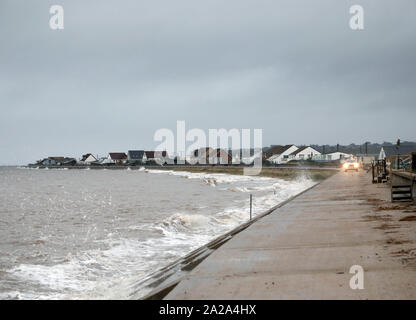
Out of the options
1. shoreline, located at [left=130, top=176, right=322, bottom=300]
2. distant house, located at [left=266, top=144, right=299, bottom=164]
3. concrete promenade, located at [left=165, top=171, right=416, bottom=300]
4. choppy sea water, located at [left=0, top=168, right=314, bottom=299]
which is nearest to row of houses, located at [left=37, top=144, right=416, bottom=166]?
distant house, located at [left=266, top=144, right=299, bottom=164]

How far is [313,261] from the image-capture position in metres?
7.88

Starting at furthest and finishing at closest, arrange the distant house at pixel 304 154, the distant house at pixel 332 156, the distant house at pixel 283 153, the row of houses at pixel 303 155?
the distant house at pixel 283 153 < the distant house at pixel 332 156 < the row of houses at pixel 303 155 < the distant house at pixel 304 154

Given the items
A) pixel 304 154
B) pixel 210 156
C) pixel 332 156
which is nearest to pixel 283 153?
pixel 304 154

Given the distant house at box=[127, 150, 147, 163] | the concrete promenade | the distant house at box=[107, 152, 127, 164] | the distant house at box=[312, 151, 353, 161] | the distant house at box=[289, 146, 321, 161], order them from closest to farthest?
the concrete promenade → the distant house at box=[289, 146, 321, 161] → the distant house at box=[312, 151, 353, 161] → the distant house at box=[127, 150, 147, 163] → the distant house at box=[107, 152, 127, 164]

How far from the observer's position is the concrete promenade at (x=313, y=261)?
239 inches

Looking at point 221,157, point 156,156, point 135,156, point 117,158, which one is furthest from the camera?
point 117,158

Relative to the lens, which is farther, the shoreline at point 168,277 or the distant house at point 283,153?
the distant house at point 283,153

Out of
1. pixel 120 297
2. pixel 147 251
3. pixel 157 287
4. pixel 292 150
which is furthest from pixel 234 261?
pixel 292 150

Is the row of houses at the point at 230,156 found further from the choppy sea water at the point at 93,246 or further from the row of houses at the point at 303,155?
the choppy sea water at the point at 93,246

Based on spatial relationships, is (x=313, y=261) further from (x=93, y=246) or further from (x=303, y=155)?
(x=303, y=155)

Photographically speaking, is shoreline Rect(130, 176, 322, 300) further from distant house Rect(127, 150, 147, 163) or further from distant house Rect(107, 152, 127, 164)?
distant house Rect(107, 152, 127, 164)

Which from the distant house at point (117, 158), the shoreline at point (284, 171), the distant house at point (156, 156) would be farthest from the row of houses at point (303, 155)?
the distant house at point (117, 158)

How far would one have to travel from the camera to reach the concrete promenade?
6062 millimetres

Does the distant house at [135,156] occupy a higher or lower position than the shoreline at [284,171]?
higher
